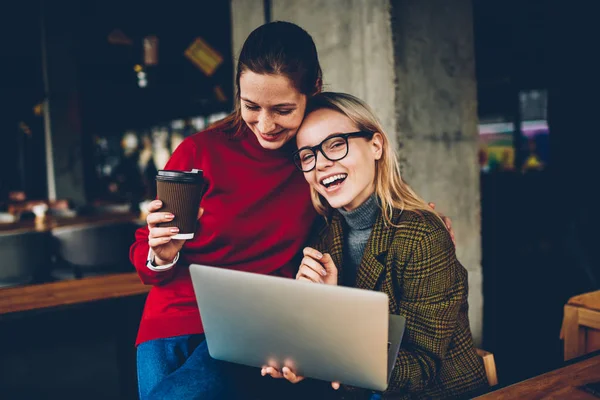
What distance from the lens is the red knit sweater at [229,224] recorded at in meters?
1.54

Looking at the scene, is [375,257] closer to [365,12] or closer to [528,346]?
[365,12]

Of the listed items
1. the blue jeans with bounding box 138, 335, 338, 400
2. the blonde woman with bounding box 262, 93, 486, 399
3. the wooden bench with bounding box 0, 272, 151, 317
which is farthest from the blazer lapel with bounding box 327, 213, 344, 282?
the wooden bench with bounding box 0, 272, 151, 317

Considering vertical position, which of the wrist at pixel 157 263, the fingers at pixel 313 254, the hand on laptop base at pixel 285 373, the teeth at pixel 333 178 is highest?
the teeth at pixel 333 178

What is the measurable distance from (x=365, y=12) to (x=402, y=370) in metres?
1.61

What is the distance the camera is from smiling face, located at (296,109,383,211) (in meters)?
1.47

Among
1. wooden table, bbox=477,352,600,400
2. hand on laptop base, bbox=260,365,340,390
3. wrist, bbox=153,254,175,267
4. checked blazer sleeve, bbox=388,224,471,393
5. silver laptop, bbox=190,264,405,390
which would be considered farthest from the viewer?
wrist, bbox=153,254,175,267

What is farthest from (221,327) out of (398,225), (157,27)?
(157,27)

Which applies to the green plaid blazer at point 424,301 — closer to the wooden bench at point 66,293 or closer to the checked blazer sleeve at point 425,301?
the checked blazer sleeve at point 425,301

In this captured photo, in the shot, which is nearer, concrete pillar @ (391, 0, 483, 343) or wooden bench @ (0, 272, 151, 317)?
wooden bench @ (0, 272, 151, 317)

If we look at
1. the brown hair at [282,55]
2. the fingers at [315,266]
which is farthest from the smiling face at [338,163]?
the fingers at [315,266]

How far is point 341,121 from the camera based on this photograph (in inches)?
58.7

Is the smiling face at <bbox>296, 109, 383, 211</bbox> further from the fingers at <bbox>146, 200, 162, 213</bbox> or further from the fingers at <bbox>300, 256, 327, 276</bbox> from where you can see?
the fingers at <bbox>146, 200, 162, 213</bbox>

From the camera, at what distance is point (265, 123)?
1.47 metres

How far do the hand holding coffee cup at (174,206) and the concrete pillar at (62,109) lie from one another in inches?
270
